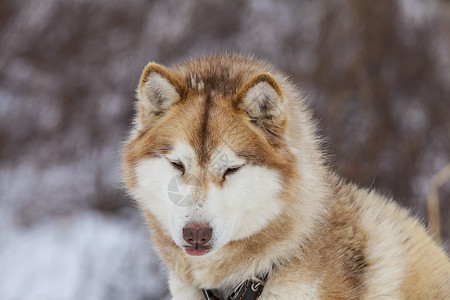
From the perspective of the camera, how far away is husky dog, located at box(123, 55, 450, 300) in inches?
112

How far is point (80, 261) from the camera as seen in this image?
7.82 m

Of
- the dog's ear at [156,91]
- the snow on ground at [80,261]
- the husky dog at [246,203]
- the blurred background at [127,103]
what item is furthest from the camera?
the blurred background at [127,103]

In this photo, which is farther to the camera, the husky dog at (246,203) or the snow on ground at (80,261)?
the snow on ground at (80,261)

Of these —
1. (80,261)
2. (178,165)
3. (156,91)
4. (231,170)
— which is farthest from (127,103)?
(231,170)

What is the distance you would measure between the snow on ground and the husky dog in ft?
12.8

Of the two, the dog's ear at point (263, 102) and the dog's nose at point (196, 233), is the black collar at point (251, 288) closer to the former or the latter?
the dog's nose at point (196, 233)

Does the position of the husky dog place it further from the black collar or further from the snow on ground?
the snow on ground

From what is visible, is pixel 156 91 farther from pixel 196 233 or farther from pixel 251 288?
pixel 251 288

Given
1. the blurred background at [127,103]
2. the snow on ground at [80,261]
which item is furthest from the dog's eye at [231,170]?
the blurred background at [127,103]

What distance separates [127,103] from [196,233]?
646 cm

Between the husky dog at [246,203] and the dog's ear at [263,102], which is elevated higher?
the dog's ear at [263,102]

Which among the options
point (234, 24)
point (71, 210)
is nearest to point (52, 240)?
point (71, 210)

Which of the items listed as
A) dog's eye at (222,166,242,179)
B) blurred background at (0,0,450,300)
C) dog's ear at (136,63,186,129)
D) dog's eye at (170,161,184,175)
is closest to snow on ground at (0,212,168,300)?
blurred background at (0,0,450,300)

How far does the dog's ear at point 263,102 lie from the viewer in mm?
2863
